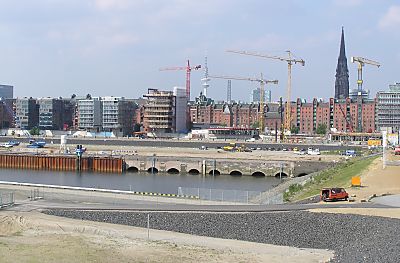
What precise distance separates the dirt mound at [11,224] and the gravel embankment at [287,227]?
3348 mm

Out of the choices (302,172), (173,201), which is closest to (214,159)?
(302,172)

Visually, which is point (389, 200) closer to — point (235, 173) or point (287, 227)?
point (287, 227)

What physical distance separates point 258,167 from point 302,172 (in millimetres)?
7971

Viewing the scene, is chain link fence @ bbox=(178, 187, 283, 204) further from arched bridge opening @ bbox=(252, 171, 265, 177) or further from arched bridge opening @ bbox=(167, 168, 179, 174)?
arched bridge opening @ bbox=(167, 168, 179, 174)

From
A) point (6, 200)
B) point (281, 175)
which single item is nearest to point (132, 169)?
point (281, 175)

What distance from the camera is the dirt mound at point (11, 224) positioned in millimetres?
37250

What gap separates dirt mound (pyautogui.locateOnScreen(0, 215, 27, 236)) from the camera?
37.2 meters

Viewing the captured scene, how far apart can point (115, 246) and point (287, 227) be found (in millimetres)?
11071

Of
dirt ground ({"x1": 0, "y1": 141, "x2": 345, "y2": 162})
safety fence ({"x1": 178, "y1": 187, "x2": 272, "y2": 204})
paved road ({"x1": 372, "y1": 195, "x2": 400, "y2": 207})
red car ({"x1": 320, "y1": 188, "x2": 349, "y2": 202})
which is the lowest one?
safety fence ({"x1": 178, "y1": 187, "x2": 272, "y2": 204})

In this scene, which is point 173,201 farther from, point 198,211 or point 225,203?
point 198,211

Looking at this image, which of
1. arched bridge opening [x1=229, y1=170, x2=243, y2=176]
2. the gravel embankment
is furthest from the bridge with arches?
the gravel embankment

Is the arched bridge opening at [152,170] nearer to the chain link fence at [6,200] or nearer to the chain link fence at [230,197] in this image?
the chain link fence at [230,197]

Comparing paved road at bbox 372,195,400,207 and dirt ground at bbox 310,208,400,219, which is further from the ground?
paved road at bbox 372,195,400,207

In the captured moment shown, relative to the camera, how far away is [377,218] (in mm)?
37875
